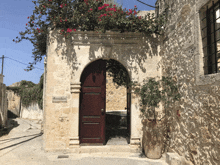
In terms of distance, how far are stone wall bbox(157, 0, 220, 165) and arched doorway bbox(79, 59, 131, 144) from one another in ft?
6.05

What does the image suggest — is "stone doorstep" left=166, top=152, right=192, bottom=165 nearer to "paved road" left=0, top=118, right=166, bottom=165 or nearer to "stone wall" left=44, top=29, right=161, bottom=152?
"paved road" left=0, top=118, right=166, bottom=165

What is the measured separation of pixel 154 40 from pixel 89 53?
1842 millimetres

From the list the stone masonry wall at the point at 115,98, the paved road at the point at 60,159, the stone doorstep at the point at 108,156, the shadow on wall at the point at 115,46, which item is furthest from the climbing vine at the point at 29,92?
the stone doorstep at the point at 108,156

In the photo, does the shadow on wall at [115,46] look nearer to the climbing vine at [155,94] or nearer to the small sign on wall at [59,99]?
the climbing vine at [155,94]

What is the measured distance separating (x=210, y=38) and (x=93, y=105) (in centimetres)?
328

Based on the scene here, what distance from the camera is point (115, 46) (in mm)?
5285

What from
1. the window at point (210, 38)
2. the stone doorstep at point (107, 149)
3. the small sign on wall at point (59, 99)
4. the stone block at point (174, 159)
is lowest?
the stone doorstep at point (107, 149)

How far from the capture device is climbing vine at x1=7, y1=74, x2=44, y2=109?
1342cm

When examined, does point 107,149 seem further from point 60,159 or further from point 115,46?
point 115,46

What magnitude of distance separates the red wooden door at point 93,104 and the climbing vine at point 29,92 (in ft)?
27.9

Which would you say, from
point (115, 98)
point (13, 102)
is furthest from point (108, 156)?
point (13, 102)

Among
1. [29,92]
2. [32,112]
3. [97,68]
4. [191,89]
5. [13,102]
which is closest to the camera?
[191,89]

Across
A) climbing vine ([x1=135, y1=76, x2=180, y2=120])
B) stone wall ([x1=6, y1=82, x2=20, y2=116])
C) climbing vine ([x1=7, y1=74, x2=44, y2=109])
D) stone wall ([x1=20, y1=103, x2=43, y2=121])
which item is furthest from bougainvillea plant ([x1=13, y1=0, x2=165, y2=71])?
stone wall ([x1=6, y1=82, x2=20, y2=116])

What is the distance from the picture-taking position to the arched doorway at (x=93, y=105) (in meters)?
5.23
